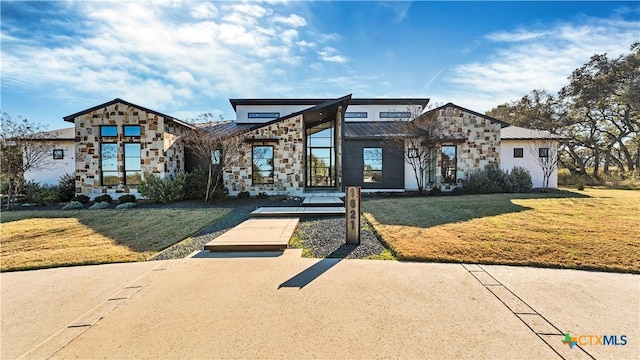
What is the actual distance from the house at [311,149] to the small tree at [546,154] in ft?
0.59

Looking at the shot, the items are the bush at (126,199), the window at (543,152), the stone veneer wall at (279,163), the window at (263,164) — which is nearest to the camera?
the bush at (126,199)

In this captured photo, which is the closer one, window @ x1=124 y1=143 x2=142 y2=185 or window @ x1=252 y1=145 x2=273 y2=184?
window @ x1=124 y1=143 x2=142 y2=185

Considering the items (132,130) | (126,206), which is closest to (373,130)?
(132,130)

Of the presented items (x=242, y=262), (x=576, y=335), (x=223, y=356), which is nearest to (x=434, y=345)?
(x=576, y=335)

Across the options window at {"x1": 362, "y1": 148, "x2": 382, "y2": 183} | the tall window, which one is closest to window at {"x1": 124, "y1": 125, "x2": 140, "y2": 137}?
window at {"x1": 362, "y1": 148, "x2": 382, "y2": 183}

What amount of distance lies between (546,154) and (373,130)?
33.9ft

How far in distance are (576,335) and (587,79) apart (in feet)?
95.8

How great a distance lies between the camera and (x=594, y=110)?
2470cm

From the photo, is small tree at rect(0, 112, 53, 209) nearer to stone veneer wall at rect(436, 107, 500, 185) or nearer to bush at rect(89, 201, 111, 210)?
bush at rect(89, 201, 111, 210)

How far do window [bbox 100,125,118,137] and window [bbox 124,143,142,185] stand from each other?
912 mm

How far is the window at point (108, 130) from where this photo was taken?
13.3m

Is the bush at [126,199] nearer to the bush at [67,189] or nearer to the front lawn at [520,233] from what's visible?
the bush at [67,189]

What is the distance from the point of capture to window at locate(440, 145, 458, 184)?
15273 millimetres

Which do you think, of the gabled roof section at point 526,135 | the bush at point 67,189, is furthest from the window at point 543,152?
the bush at point 67,189
